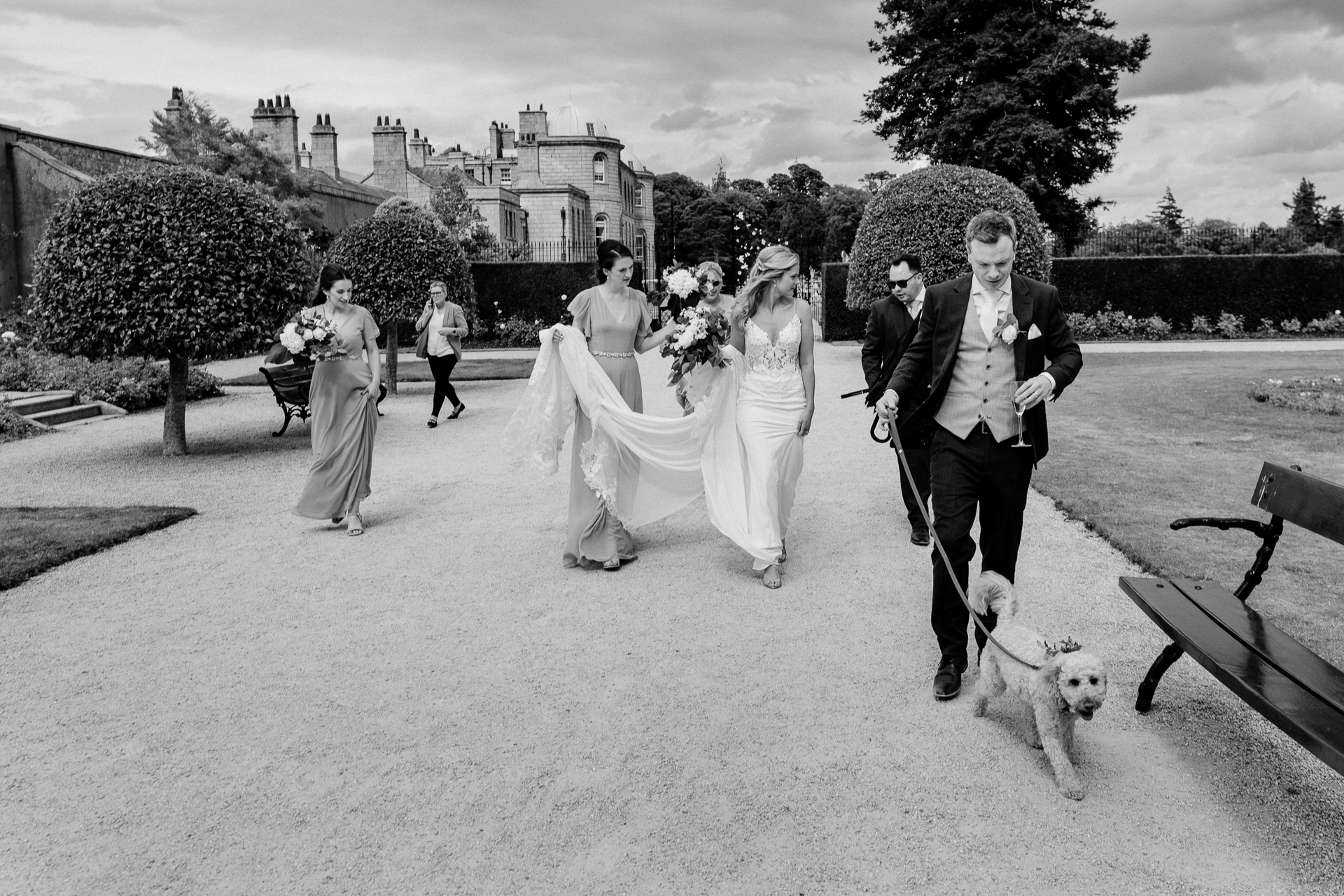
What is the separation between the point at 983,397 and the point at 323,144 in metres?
54.7

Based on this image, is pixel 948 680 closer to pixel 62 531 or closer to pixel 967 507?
pixel 967 507

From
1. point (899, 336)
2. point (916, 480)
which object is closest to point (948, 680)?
point (916, 480)

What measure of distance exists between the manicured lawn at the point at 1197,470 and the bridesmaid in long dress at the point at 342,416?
558 centimetres

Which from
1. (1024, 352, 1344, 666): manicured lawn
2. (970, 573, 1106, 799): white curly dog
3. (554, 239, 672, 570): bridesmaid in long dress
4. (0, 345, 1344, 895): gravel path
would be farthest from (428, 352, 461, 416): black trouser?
(970, 573, 1106, 799): white curly dog

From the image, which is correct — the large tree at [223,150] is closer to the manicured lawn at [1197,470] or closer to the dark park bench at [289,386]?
the dark park bench at [289,386]

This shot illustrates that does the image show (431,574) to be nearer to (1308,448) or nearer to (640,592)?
(640,592)

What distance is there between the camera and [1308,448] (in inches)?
437

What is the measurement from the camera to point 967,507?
15.4 feet

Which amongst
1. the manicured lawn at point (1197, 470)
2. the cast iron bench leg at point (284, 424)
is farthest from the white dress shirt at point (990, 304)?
the cast iron bench leg at point (284, 424)

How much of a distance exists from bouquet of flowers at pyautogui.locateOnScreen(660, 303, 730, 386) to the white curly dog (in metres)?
2.92

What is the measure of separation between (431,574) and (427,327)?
847cm

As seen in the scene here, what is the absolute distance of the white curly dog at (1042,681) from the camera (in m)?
3.77

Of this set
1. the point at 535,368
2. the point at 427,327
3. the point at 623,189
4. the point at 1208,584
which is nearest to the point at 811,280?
the point at 427,327

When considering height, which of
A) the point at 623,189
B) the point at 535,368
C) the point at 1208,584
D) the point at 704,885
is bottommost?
the point at 704,885
